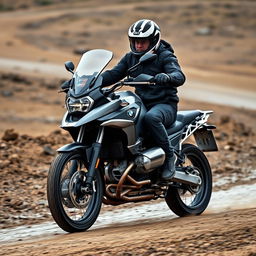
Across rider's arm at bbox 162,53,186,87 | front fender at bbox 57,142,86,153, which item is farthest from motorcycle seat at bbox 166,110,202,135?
front fender at bbox 57,142,86,153

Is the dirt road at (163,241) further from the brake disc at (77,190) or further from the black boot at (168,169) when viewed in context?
the black boot at (168,169)

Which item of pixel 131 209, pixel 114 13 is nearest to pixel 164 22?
pixel 114 13

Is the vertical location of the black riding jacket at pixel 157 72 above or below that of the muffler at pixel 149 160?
above

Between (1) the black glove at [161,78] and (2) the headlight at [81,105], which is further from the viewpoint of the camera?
(1) the black glove at [161,78]

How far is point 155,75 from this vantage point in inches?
343

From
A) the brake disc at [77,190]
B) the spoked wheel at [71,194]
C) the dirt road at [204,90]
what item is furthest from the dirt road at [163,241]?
the dirt road at [204,90]

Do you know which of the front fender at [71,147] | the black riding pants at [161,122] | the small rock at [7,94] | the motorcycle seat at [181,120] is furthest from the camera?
the small rock at [7,94]

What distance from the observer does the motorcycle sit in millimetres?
8094

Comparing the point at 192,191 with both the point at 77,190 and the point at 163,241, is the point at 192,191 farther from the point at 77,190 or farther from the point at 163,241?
the point at 163,241

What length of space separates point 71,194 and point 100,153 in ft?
2.00

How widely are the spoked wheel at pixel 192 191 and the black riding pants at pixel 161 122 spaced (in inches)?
24.1

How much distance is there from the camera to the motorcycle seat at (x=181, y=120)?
9.09 m

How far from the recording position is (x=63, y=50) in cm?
3575

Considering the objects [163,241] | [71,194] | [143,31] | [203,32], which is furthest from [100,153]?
[203,32]
